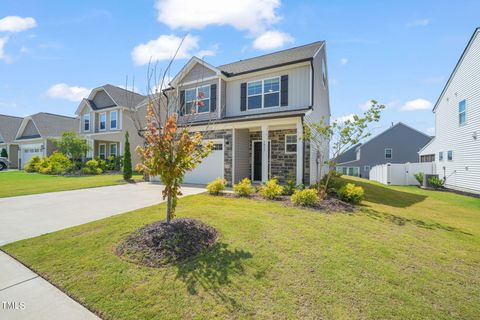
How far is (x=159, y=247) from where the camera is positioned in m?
4.27

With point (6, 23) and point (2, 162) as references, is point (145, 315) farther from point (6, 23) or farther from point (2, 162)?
point (2, 162)

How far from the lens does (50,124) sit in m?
29.2

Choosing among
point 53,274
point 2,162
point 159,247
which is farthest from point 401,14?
point 2,162

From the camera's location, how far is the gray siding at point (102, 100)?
79.8ft

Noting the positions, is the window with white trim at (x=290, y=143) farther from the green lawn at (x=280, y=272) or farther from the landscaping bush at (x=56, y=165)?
the landscaping bush at (x=56, y=165)

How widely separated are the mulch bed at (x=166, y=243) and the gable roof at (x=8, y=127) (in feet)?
138

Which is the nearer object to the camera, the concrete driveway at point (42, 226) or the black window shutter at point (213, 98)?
the concrete driveway at point (42, 226)

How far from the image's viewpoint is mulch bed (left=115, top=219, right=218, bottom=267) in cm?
401

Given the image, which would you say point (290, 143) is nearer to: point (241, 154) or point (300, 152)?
point (300, 152)

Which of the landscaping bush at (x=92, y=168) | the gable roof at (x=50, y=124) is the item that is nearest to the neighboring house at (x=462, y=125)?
the landscaping bush at (x=92, y=168)

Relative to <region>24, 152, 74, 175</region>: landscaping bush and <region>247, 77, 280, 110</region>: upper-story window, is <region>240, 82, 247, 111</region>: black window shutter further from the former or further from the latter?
<region>24, 152, 74, 175</region>: landscaping bush

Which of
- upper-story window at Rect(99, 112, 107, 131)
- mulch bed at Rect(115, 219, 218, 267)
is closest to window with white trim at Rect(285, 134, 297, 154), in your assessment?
mulch bed at Rect(115, 219, 218, 267)

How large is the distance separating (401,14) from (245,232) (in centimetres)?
986

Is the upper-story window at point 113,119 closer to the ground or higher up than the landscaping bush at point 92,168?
higher up
